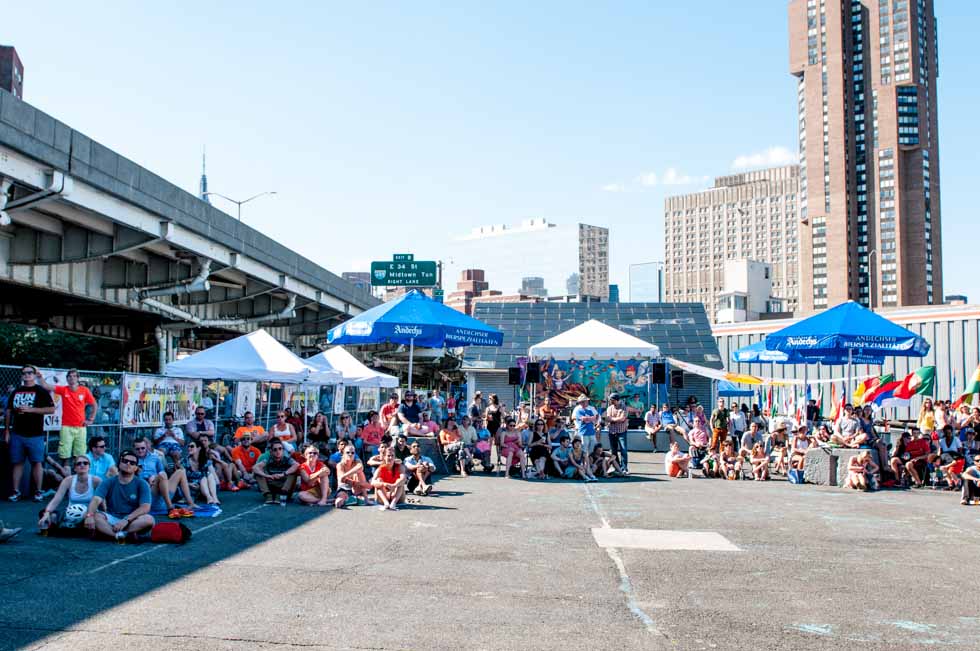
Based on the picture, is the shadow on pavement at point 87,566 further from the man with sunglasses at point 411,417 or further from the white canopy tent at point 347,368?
the white canopy tent at point 347,368

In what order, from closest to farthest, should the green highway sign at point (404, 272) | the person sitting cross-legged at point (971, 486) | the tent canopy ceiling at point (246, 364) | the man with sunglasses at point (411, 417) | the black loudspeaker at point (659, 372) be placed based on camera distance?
the person sitting cross-legged at point (971, 486)
the tent canopy ceiling at point (246, 364)
the man with sunglasses at point (411, 417)
the black loudspeaker at point (659, 372)
the green highway sign at point (404, 272)

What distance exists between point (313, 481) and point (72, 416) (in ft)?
12.3

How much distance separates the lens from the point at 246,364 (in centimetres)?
1775

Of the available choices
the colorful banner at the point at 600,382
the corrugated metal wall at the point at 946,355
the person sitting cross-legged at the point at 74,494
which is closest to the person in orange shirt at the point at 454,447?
the person sitting cross-legged at the point at 74,494

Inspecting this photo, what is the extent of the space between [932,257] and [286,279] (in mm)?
149783

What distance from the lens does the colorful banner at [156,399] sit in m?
15.9

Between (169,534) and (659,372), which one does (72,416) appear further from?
(659,372)

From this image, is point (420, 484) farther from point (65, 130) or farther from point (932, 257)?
point (932, 257)

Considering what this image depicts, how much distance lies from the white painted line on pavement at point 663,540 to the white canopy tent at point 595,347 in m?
13.2

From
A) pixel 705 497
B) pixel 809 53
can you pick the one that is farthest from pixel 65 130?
pixel 809 53

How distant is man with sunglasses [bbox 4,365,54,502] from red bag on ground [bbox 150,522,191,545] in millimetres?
4174

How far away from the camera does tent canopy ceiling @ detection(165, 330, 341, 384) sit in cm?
1736

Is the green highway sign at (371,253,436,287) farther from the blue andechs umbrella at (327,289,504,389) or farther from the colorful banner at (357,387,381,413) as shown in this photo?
the blue andechs umbrella at (327,289,504,389)

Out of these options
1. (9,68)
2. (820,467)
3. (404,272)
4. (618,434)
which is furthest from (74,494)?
(9,68)
